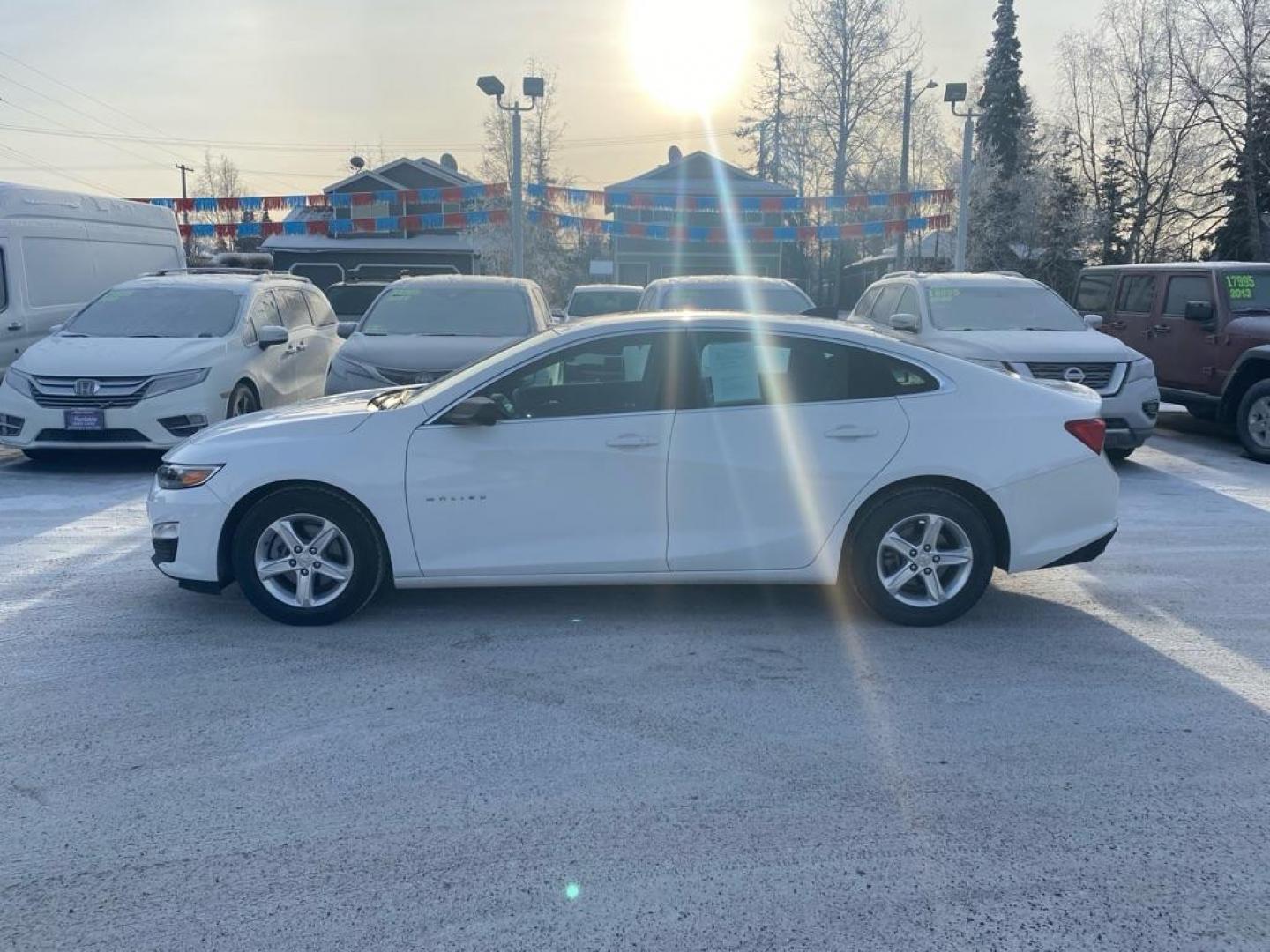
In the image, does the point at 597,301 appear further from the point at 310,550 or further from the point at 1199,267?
the point at 310,550

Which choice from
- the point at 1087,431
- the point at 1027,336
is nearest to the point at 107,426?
the point at 1087,431

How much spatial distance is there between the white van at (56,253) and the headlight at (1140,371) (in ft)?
37.5

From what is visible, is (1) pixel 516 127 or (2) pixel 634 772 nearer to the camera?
(2) pixel 634 772

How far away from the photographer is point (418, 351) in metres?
9.88

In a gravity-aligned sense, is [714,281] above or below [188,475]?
above

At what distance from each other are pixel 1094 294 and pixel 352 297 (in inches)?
526

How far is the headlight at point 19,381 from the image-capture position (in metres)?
9.43

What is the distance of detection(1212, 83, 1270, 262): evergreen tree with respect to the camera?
27.4 metres

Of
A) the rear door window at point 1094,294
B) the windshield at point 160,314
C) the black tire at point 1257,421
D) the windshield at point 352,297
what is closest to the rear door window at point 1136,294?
the rear door window at point 1094,294

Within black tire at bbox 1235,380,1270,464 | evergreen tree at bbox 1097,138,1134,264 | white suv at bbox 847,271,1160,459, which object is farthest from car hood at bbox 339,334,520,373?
evergreen tree at bbox 1097,138,1134,264

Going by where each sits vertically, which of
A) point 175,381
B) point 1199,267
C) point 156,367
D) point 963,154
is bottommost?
point 175,381

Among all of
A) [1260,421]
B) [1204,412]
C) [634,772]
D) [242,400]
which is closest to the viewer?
[634,772]

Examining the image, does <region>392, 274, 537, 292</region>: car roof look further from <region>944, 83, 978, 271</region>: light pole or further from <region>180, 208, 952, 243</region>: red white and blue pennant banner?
<region>944, 83, 978, 271</region>: light pole

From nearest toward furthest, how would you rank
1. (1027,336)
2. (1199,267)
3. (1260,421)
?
1. (1027,336)
2. (1260,421)
3. (1199,267)
